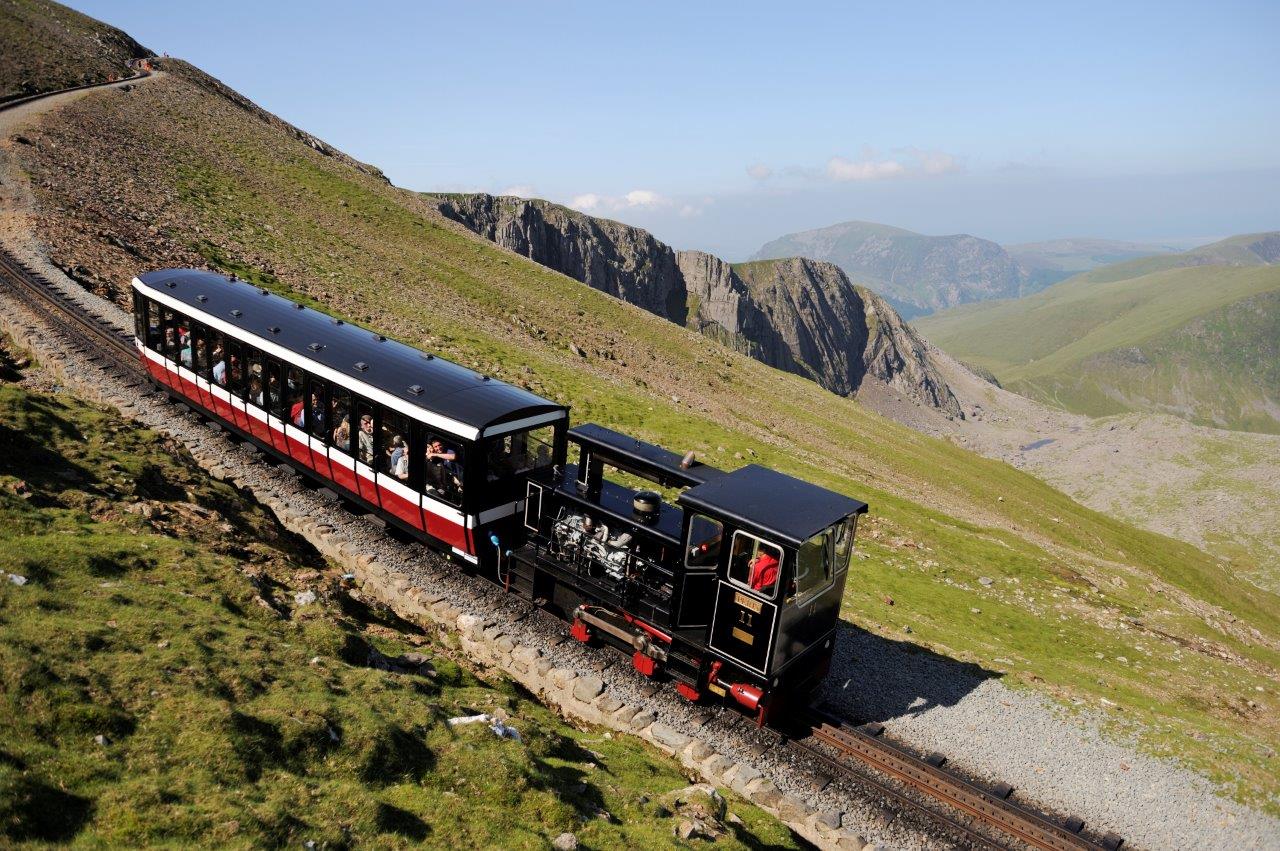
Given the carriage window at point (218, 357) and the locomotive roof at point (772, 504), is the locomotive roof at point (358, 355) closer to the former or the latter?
the carriage window at point (218, 357)

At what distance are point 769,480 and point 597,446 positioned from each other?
4317mm

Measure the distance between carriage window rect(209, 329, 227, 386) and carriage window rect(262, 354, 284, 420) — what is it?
2611mm

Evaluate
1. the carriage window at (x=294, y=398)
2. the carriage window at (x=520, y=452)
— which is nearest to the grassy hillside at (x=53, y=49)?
the carriage window at (x=294, y=398)

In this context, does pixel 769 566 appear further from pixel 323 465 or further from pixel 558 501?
pixel 323 465

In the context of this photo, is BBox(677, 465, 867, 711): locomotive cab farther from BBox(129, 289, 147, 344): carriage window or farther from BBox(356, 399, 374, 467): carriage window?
BBox(129, 289, 147, 344): carriage window

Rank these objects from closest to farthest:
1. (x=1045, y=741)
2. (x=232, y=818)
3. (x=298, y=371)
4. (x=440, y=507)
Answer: (x=232, y=818), (x=1045, y=741), (x=440, y=507), (x=298, y=371)

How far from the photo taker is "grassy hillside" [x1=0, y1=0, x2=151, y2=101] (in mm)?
68750

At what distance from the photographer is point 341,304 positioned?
44.4 m

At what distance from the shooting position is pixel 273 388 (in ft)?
74.0

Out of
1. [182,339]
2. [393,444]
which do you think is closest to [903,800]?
[393,444]

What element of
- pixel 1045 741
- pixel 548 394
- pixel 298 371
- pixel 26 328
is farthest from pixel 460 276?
pixel 1045 741

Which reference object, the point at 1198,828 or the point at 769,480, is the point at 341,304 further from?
the point at 1198,828

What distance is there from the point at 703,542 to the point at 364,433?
35.1 feet

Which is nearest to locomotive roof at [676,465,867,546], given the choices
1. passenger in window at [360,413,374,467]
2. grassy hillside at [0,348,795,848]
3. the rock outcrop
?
grassy hillside at [0,348,795,848]
